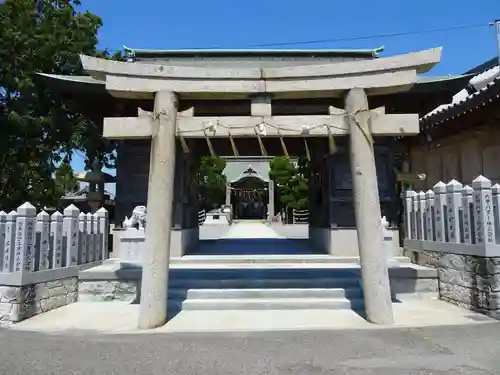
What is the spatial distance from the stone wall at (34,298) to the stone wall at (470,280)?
7146mm

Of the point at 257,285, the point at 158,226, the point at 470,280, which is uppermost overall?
the point at 158,226

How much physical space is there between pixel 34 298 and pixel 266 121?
491 centimetres

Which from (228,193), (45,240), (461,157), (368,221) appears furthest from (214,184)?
(368,221)

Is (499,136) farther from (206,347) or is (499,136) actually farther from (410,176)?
(206,347)

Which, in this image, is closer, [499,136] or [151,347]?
[151,347]

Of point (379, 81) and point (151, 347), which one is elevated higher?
point (379, 81)

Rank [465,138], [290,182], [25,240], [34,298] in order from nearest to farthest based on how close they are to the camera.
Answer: [25,240], [34,298], [465,138], [290,182]

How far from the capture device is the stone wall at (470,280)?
20.0 ft

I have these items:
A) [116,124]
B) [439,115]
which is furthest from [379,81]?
[439,115]

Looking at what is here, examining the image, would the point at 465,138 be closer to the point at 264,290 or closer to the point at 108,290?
the point at 264,290

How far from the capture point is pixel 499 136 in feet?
32.9

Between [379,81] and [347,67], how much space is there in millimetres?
544

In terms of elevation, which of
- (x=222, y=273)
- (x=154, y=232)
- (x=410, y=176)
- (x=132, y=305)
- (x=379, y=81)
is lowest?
(x=132, y=305)

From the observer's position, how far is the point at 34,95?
12070 millimetres
